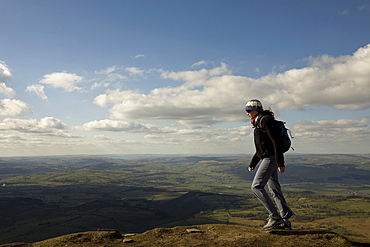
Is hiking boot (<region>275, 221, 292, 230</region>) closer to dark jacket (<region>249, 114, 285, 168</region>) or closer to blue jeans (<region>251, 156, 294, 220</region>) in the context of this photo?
blue jeans (<region>251, 156, 294, 220</region>)

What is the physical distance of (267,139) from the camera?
31.0 ft

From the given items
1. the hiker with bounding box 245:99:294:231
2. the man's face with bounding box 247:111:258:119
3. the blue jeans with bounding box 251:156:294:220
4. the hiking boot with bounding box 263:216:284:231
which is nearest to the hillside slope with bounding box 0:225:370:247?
the hiking boot with bounding box 263:216:284:231

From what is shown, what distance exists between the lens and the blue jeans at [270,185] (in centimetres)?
950

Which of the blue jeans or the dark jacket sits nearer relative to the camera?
the dark jacket

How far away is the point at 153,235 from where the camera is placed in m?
10.9

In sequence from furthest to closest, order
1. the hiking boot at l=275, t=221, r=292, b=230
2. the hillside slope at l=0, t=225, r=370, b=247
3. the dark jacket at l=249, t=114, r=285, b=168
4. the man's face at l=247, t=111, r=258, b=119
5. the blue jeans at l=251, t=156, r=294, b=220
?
the man's face at l=247, t=111, r=258, b=119
the hiking boot at l=275, t=221, r=292, b=230
the blue jeans at l=251, t=156, r=294, b=220
the dark jacket at l=249, t=114, r=285, b=168
the hillside slope at l=0, t=225, r=370, b=247

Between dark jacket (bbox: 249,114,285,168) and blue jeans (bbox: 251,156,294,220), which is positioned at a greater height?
dark jacket (bbox: 249,114,285,168)

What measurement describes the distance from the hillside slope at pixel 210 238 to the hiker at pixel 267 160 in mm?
572

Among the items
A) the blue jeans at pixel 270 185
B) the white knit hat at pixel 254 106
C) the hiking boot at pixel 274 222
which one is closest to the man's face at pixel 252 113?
the white knit hat at pixel 254 106

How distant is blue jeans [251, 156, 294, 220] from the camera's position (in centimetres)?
950

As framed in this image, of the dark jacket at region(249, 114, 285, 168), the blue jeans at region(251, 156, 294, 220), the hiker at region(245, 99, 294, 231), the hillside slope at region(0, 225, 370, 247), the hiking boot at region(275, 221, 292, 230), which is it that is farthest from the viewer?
the hiking boot at region(275, 221, 292, 230)

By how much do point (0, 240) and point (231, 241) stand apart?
601ft

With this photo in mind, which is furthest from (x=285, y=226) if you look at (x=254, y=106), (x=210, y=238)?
(x=254, y=106)

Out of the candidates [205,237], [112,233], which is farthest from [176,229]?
[112,233]
